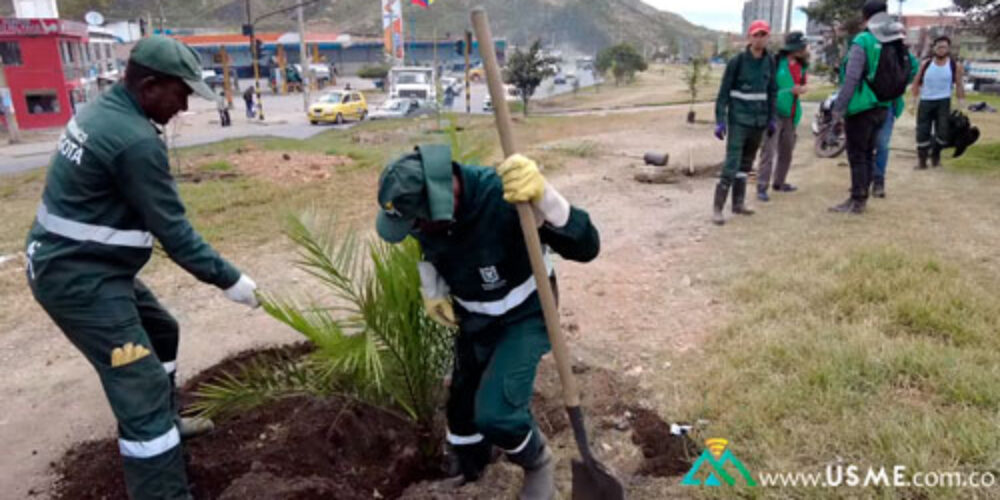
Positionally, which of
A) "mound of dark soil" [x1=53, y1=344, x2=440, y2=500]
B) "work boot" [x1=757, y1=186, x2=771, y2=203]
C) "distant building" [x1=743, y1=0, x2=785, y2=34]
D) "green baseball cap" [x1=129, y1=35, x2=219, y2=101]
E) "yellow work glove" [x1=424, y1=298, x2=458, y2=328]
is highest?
"distant building" [x1=743, y1=0, x2=785, y2=34]

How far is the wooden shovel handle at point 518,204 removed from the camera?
6.97 feet

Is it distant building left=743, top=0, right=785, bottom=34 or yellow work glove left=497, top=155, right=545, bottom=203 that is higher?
distant building left=743, top=0, right=785, bottom=34

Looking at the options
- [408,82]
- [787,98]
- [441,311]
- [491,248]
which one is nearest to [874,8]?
[787,98]

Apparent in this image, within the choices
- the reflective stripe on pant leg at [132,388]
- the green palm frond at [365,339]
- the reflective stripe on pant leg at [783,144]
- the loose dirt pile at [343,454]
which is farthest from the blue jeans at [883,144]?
the reflective stripe on pant leg at [132,388]

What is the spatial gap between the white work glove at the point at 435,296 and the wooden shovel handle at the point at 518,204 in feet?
1.34

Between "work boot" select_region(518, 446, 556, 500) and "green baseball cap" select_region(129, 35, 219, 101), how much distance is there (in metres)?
1.86

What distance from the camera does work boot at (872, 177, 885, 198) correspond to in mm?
6836

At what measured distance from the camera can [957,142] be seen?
28.2 ft

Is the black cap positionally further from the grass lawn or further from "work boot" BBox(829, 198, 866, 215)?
the grass lawn

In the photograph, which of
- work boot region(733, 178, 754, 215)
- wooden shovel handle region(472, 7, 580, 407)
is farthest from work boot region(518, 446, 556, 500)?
work boot region(733, 178, 754, 215)

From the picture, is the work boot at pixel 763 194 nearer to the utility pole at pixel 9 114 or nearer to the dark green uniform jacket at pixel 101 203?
the dark green uniform jacket at pixel 101 203

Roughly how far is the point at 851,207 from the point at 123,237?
599cm

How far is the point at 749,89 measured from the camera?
5828 millimetres

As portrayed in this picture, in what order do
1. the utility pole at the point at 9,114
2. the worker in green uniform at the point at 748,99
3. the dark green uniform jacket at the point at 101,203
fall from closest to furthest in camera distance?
the dark green uniform jacket at the point at 101,203, the worker in green uniform at the point at 748,99, the utility pole at the point at 9,114
